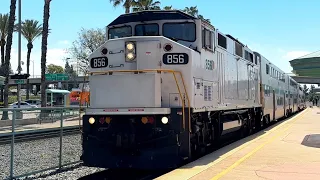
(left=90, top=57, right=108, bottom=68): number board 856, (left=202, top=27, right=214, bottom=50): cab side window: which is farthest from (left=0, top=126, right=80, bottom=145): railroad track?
(left=202, top=27, right=214, bottom=50): cab side window

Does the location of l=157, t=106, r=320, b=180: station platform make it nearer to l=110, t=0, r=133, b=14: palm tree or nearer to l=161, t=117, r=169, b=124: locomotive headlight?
l=161, t=117, r=169, b=124: locomotive headlight

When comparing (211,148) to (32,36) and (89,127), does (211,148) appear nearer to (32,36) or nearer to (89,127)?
(89,127)

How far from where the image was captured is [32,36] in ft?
183

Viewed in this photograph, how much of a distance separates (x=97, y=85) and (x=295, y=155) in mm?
5470

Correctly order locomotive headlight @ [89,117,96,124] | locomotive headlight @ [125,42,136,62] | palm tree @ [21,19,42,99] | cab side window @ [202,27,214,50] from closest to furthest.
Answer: locomotive headlight @ [89,117,96,124]
locomotive headlight @ [125,42,136,62]
cab side window @ [202,27,214,50]
palm tree @ [21,19,42,99]

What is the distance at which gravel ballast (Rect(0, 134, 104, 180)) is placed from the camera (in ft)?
27.7

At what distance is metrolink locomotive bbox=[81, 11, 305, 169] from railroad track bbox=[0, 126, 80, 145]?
4.39ft

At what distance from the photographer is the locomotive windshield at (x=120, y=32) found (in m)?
10.3

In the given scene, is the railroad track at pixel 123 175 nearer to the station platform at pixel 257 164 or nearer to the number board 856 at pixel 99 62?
the station platform at pixel 257 164

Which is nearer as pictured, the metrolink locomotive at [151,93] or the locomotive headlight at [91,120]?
the metrolink locomotive at [151,93]

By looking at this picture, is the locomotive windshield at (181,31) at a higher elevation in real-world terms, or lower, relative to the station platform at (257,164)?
higher

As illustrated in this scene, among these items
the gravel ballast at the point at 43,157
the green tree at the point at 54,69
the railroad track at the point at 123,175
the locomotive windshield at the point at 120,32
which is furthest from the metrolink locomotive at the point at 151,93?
the green tree at the point at 54,69

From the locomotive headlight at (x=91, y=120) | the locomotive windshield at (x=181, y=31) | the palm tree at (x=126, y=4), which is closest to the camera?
the locomotive headlight at (x=91, y=120)

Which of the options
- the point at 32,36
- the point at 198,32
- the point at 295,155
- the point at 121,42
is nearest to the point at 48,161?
the point at 121,42
